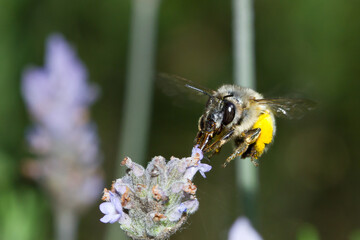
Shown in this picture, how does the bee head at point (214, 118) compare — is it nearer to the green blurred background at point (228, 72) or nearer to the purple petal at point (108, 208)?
the purple petal at point (108, 208)

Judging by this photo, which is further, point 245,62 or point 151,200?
point 245,62

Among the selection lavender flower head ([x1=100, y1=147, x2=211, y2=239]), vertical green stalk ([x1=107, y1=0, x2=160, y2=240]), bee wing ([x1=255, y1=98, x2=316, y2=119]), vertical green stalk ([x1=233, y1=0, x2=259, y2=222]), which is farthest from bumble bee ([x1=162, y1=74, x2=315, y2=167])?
vertical green stalk ([x1=107, y1=0, x2=160, y2=240])

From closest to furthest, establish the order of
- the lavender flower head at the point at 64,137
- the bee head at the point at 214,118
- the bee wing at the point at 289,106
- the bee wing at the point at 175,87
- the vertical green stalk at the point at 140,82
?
1. the bee head at the point at 214,118
2. the bee wing at the point at 289,106
3. the bee wing at the point at 175,87
4. the lavender flower head at the point at 64,137
5. the vertical green stalk at the point at 140,82

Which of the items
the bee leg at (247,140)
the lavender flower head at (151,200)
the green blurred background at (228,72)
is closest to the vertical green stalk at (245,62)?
the bee leg at (247,140)

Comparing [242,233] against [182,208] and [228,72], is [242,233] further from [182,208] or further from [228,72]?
[228,72]

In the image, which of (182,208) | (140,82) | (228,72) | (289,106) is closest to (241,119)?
(289,106)
